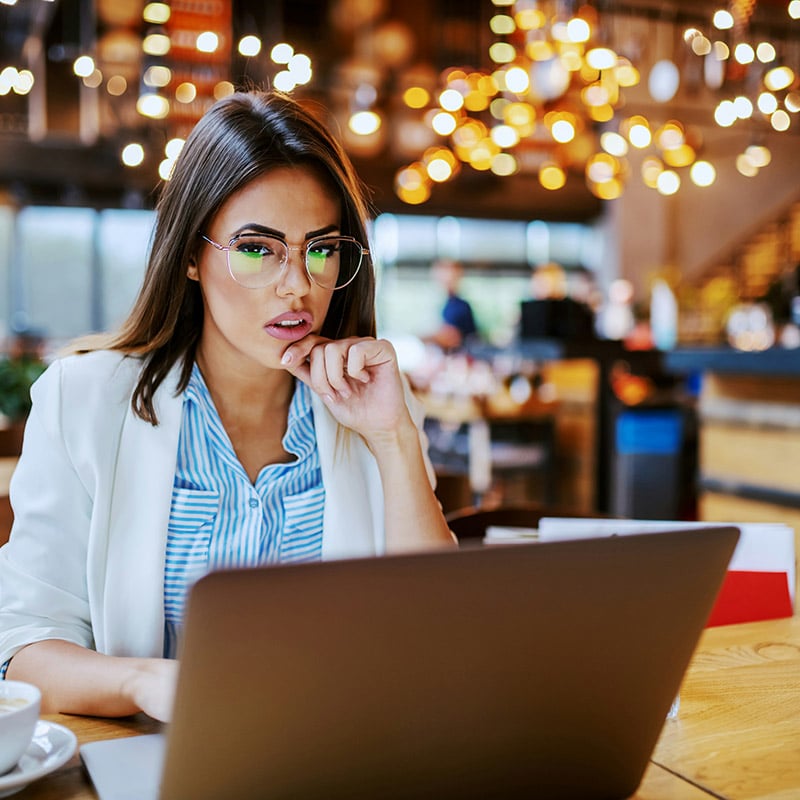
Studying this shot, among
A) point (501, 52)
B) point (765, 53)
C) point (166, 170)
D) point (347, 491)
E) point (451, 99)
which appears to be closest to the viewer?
point (347, 491)

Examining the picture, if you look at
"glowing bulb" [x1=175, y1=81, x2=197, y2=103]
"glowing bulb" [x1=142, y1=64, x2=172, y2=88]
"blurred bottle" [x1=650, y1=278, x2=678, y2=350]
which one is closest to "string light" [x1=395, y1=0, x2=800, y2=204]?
"glowing bulb" [x1=175, y1=81, x2=197, y2=103]

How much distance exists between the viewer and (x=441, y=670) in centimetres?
70

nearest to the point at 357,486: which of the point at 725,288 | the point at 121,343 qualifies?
the point at 121,343

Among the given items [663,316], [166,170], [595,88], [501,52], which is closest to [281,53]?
[166,170]

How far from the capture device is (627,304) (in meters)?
11.2

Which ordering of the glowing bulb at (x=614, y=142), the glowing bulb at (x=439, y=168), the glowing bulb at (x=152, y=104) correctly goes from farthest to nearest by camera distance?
the glowing bulb at (x=439, y=168)
the glowing bulb at (x=614, y=142)
the glowing bulb at (x=152, y=104)

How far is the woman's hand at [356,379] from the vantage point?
60.2 inches

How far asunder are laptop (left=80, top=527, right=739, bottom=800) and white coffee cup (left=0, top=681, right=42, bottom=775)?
0.27 ft

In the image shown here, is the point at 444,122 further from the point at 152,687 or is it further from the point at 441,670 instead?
the point at 441,670

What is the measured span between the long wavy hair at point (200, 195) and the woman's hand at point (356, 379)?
0.61 feet

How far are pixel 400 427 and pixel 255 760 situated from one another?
934 mm

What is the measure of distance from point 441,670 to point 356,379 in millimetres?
945

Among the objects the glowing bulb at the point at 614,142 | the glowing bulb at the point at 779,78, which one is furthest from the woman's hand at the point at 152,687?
the glowing bulb at the point at 614,142

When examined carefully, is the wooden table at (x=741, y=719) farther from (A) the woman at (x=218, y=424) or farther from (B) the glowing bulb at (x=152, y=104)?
(B) the glowing bulb at (x=152, y=104)
